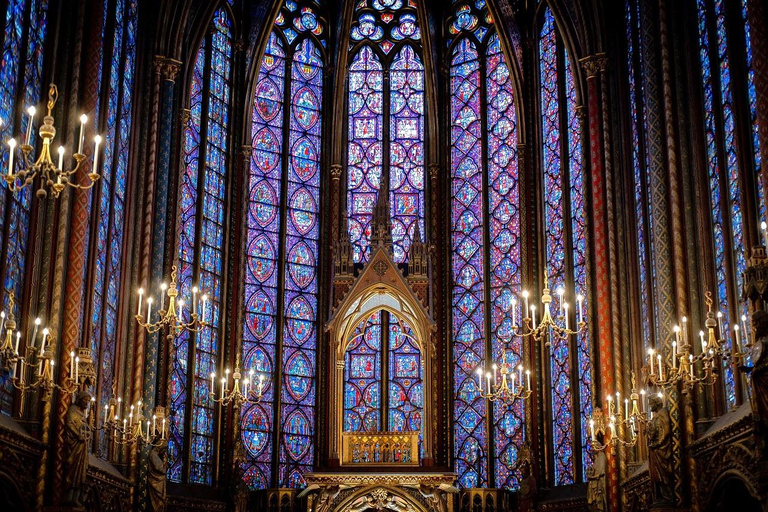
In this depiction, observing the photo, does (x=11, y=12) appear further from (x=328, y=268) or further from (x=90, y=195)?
(x=328, y=268)

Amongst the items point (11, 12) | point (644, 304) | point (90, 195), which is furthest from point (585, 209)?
point (11, 12)

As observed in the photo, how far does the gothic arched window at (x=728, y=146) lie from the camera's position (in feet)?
63.8

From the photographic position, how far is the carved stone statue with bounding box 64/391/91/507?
64.0 ft

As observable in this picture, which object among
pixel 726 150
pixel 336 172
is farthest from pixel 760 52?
pixel 336 172

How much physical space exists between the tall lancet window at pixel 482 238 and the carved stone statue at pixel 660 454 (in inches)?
297

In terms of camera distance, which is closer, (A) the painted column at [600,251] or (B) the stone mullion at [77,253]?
(B) the stone mullion at [77,253]

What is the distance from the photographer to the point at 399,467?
1050 inches

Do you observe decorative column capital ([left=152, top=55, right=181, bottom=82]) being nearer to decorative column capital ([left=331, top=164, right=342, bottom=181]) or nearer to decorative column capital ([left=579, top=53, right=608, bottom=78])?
decorative column capital ([left=331, top=164, right=342, bottom=181])

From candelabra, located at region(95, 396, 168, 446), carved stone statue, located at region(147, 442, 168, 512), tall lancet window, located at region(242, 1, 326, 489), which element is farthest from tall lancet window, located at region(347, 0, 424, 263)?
carved stone statue, located at region(147, 442, 168, 512)

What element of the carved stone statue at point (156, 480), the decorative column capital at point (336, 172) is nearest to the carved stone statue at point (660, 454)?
the carved stone statue at point (156, 480)

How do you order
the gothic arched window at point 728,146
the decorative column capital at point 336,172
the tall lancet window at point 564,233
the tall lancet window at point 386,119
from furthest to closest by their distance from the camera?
1. the tall lancet window at point 386,119
2. the decorative column capital at point 336,172
3. the tall lancet window at point 564,233
4. the gothic arched window at point 728,146

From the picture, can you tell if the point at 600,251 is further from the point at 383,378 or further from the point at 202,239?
the point at 202,239

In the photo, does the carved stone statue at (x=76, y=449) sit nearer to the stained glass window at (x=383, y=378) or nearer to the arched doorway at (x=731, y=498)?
the stained glass window at (x=383, y=378)

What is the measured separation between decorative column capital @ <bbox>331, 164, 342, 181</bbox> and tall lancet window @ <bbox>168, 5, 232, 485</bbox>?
297cm
